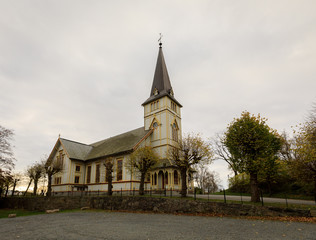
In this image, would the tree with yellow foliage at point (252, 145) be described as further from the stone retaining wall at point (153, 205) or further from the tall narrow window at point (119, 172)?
the tall narrow window at point (119, 172)

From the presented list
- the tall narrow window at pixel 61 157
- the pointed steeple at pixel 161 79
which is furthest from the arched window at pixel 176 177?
the tall narrow window at pixel 61 157

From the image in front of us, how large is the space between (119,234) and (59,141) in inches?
1538

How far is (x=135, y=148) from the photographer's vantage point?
31156 millimetres

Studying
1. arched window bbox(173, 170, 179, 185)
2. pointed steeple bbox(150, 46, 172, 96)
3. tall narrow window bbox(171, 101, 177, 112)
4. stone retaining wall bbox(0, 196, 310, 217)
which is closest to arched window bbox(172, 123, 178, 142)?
tall narrow window bbox(171, 101, 177, 112)

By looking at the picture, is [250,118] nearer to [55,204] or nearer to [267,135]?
[267,135]

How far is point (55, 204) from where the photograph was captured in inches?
1087

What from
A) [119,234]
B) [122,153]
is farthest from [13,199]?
[119,234]

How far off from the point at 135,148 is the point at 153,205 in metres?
12.9

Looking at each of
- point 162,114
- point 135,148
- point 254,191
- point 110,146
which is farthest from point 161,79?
point 254,191

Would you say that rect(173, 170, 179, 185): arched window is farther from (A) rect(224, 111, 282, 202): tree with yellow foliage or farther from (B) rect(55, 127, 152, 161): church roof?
(A) rect(224, 111, 282, 202): tree with yellow foliage

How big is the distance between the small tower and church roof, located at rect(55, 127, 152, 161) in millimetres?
2082

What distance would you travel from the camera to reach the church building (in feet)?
101

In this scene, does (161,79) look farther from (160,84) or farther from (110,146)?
(110,146)

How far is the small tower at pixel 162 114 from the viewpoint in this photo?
33844 millimetres
